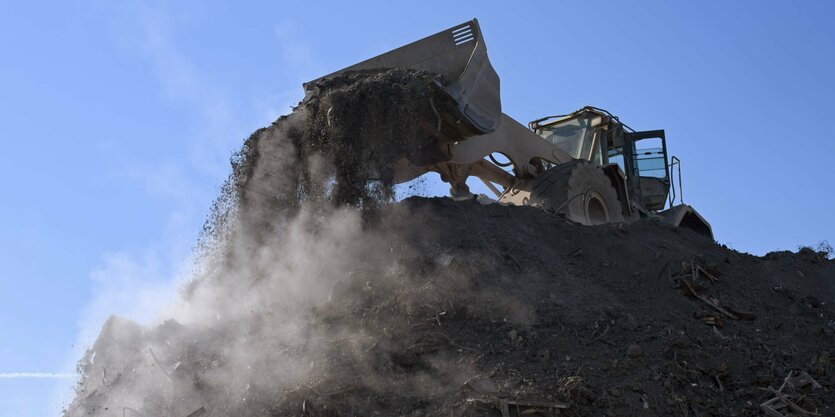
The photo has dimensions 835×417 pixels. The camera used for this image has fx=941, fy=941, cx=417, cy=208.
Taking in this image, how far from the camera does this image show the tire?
10609mm

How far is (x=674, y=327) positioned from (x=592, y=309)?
66 centimetres

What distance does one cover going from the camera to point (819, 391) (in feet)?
22.4

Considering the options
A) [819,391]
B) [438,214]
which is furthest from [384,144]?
[819,391]

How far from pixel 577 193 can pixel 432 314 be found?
13.2 ft

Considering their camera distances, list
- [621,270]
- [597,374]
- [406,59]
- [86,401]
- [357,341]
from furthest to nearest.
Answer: [406,59]
[621,270]
[86,401]
[357,341]
[597,374]

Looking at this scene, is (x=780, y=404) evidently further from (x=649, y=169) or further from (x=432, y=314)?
(x=649, y=169)

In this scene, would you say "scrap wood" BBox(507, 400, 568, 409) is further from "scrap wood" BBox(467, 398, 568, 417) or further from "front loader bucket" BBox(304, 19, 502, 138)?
"front loader bucket" BBox(304, 19, 502, 138)

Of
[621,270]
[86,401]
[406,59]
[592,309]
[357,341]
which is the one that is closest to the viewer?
[357,341]

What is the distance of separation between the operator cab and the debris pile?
299cm

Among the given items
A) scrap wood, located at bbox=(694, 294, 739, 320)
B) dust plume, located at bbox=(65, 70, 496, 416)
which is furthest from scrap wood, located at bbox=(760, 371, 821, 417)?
dust plume, located at bbox=(65, 70, 496, 416)

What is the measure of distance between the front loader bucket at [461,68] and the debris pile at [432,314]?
1.59ft

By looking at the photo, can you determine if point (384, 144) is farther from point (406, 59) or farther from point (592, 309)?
point (592, 309)

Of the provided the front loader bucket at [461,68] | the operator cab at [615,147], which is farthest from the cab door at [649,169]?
the front loader bucket at [461,68]

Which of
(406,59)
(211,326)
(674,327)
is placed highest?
(406,59)
